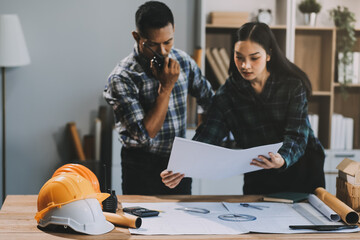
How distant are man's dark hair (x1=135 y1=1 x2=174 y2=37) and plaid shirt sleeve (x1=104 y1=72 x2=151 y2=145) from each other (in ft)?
0.72

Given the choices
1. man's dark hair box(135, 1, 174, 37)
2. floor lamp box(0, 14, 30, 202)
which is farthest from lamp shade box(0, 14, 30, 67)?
man's dark hair box(135, 1, 174, 37)

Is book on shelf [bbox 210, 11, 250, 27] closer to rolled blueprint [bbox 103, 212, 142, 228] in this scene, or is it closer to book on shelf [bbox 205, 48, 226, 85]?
book on shelf [bbox 205, 48, 226, 85]

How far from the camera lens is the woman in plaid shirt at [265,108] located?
2123mm

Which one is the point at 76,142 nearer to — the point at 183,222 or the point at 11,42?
the point at 11,42

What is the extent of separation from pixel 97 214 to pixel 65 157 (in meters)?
2.37

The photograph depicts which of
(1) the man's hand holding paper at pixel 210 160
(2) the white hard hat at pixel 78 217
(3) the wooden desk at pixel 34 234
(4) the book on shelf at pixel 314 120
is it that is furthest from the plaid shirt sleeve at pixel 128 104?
(4) the book on shelf at pixel 314 120

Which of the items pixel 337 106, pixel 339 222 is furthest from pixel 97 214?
pixel 337 106

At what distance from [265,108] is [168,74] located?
1.42ft

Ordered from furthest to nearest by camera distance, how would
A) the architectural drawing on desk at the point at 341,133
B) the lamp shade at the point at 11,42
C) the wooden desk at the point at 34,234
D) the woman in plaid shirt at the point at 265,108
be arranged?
the architectural drawing on desk at the point at 341,133 < the lamp shade at the point at 11,42 < the woman in plaid shirt at the point at 265,108 < the wooden desk at the point at 34,234

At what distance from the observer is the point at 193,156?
1.82m

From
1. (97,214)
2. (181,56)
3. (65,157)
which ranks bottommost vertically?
(65,157)

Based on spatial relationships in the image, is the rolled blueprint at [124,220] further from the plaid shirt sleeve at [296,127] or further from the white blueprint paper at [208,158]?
the plaid shirt sleeve at [296,127]

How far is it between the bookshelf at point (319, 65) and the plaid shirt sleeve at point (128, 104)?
1565 millimetres

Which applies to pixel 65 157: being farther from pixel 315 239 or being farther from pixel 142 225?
pixel 315 239
